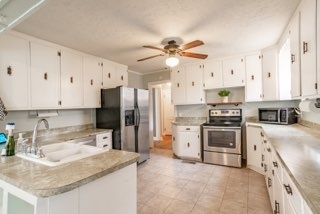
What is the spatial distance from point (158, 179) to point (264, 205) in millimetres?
1671

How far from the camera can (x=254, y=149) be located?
332cm

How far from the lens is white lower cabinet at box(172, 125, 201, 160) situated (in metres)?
4.01

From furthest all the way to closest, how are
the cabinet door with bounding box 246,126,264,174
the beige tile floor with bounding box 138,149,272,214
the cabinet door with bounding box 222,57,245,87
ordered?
the cabinet door with bounding box 222,57,245,87 < the cabinet door with bounding box 246,126,264,174 < the beige tile floor with bounding box 138,149,272,214

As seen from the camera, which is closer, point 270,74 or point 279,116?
point 279,116

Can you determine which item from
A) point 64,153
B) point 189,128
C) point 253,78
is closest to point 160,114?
→ point 189,128

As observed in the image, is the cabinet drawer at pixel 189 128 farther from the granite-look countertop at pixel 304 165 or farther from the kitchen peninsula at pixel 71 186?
the kitchen peninsula at pixel 71 186

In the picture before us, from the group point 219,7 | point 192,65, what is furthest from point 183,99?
point 219,7

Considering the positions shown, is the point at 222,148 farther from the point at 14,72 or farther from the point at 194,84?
the point at 14,72

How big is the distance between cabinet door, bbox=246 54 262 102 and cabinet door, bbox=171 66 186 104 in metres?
1.48

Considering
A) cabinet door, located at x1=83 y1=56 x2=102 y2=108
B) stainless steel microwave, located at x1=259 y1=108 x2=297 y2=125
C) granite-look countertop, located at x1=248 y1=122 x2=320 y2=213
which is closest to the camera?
granite-look countertop, located at x1=248 y1=122 x2=320 y2=213

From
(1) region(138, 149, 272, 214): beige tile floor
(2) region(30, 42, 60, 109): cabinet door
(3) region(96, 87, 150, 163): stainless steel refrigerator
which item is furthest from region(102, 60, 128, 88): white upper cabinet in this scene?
(1) region(138, 149, 272, 214): beige tile floor

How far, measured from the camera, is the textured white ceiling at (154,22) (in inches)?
74.2

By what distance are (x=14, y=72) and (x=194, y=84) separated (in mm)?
3470

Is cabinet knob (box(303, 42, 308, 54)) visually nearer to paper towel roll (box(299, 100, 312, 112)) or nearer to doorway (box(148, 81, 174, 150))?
paper towel roll (box(299, 100, 312, 112))
